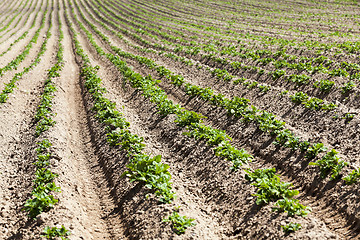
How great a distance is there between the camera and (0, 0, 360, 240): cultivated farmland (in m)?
6.62

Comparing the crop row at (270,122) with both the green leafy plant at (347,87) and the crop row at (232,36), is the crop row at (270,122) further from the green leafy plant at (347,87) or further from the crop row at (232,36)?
the crop row at (232,36)

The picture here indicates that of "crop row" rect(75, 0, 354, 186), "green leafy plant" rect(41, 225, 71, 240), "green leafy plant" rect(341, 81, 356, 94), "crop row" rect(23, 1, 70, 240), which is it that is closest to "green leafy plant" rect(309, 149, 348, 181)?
"crop row" rect(75, 0, 354, 186)

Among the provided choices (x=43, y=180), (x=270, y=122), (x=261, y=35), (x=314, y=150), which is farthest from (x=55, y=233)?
(x=261, y=35)

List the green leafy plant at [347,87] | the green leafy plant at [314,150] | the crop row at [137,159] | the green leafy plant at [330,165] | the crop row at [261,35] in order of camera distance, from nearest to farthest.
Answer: the crop row at [137,159]
the green leafy plant at [330,165]
the green leafy plant at [314,150]
the green leafy plant at [347,87]
the crop row at [261,35]

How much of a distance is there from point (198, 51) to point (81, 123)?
12486mm

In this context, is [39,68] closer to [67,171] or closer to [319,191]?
[67,171]

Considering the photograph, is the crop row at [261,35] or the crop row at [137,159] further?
the crop row at [261,35]

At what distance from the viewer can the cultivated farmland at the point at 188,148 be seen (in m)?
6.62

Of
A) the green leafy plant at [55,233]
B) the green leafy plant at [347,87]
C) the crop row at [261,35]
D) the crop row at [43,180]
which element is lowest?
the green leafy plant at [55,233]

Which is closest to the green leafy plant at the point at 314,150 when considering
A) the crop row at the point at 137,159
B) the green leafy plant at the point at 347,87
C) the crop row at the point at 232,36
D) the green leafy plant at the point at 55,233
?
the crop row at the point at 137,159

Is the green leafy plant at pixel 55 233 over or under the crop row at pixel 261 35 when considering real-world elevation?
under

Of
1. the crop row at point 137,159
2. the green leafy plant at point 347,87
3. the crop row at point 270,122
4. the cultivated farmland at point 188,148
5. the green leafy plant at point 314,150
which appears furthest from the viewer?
the green leafy plant at point 347,87

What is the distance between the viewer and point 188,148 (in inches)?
383

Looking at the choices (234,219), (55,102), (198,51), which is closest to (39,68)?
(55,102)
